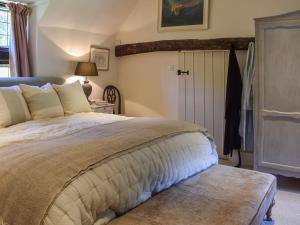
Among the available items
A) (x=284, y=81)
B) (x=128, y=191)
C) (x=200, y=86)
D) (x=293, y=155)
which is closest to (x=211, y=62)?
(x=200, y=86)

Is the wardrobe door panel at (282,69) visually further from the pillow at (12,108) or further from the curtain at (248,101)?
the pillow at (12,108)

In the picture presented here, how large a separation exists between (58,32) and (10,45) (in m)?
0.67

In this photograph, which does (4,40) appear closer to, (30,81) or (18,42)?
(18,42)

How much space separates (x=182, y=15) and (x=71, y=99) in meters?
2.12

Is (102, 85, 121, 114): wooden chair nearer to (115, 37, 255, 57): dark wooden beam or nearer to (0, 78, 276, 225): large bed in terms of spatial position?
(115, 37, 255, 57): dark wooden beam

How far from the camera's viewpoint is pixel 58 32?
4.34 metres

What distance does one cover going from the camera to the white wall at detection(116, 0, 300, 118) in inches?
160

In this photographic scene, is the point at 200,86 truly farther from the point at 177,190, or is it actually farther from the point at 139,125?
the point at 177,190

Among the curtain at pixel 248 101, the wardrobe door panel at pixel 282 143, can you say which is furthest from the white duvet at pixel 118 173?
the curtain at pixel 248 101

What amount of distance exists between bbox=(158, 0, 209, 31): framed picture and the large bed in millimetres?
2227

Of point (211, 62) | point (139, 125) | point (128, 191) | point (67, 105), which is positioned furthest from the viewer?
point (211, 62)

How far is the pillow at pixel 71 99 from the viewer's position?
11.3 feet

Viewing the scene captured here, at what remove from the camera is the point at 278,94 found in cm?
319

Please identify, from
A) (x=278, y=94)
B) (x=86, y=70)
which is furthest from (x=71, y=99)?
(x=278, y=94)
